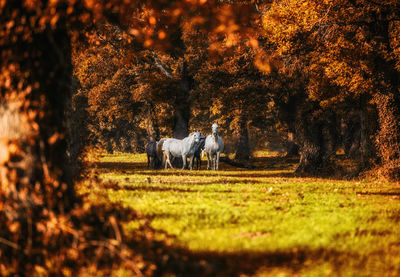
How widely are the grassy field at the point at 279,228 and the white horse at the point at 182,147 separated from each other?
13.5 metres

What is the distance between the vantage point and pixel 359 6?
15.1 metres

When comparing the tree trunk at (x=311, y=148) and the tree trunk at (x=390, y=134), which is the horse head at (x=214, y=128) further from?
the tree trunk at (x=390, y=134)

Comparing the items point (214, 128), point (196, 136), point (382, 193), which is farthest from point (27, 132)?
point (214, 128)

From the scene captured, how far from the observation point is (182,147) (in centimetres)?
2525

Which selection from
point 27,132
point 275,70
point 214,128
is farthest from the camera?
point 214,128

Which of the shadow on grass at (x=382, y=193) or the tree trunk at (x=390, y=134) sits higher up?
the tree trunk at (x=390, y=134)

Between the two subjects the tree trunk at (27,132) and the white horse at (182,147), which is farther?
the white horse at (182,147)

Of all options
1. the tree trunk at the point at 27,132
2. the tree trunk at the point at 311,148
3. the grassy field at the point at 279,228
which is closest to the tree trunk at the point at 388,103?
the grassy field at the point at 279,228

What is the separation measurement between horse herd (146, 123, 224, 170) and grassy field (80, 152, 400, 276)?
13.7 metres

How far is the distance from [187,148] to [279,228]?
18.5 metres

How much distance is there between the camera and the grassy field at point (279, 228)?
4.76 m

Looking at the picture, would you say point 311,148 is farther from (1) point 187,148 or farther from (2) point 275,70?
(1) point 187,148

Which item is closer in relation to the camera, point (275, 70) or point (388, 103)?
point (388, 103)

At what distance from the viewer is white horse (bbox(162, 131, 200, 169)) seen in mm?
24656
